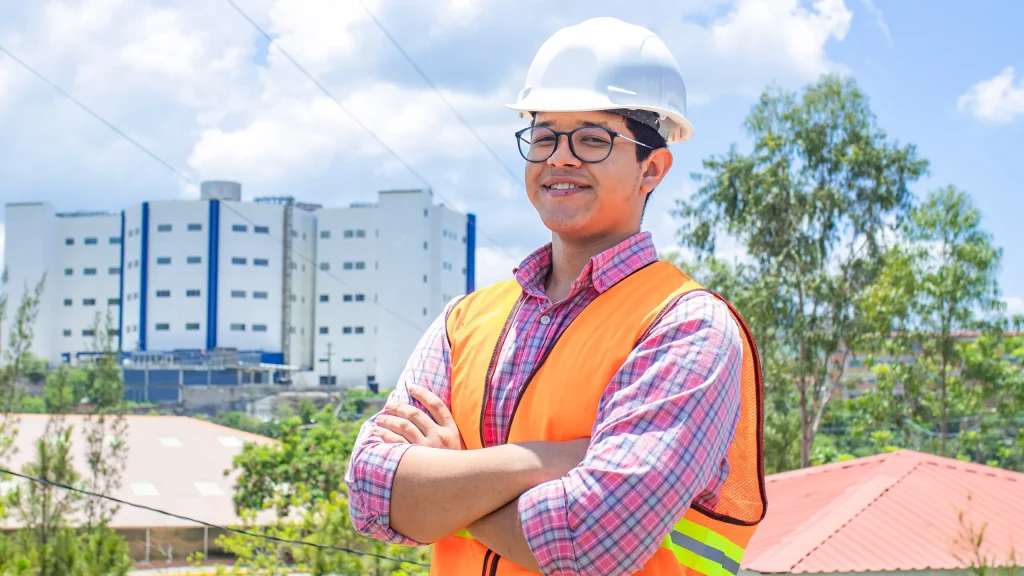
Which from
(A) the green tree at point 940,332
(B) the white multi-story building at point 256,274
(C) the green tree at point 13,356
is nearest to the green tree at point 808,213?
(A) the green tree at point 940,332

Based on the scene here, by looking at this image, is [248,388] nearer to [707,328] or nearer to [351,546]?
[351,546]

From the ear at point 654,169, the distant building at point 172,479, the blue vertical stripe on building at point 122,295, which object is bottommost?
the distant building at point 172,479

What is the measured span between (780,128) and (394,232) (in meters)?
45.1

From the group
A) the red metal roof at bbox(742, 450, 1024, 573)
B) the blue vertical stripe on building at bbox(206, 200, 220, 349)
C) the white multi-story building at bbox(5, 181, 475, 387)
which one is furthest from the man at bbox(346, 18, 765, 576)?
the blue vertical stripe on building at bbox(206, 200, 220, 349)

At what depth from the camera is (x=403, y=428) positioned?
172 cm

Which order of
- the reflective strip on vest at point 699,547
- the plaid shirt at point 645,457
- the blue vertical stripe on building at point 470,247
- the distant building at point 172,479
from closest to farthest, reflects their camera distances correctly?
the plaid shirt at point 645,457 < the reflective strip on vest at point 699,547 < the distant building at point 172,479 < the blue vertical stripe on building at point 470,247

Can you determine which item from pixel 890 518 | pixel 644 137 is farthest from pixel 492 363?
pixel 890 518

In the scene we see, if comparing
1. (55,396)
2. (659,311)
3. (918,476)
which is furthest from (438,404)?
(55,396)

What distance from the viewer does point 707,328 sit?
5.09 ft

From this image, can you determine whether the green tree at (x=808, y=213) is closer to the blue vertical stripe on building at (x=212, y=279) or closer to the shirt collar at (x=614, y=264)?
the shirt collar at (x=614, y=264)

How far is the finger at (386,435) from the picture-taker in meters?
1.72

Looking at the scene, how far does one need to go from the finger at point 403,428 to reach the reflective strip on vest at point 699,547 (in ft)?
1.39

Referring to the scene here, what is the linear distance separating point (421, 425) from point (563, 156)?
1.62 feet

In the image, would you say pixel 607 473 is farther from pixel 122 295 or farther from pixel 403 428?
pixel 122 295
